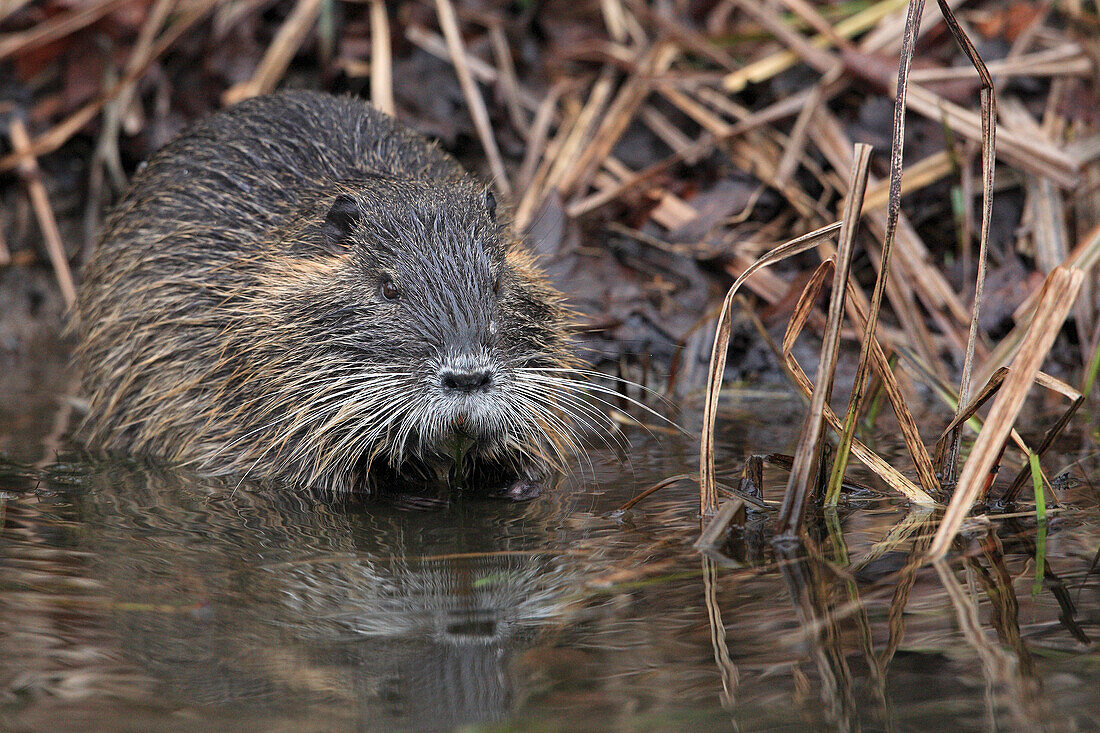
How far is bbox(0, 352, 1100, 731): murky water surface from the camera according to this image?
1684mm

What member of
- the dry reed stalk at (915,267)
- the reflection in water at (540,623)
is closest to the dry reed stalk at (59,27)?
the reflection in water at (540,623)

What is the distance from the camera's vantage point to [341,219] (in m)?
3.34

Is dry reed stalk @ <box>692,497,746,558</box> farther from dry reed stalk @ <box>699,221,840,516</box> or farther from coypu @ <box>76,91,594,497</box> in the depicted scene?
coypu @ <box>76,91,594,497</box>

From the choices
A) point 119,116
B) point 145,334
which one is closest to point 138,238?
point 145,334

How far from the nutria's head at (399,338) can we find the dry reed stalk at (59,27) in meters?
2.38

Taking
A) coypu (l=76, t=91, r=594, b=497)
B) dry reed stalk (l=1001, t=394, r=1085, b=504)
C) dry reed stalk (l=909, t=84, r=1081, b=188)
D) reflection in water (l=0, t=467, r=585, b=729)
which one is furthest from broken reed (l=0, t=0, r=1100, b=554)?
reflection in water (l=0, t=467, r=585, b=729)

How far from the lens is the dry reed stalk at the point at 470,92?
5297mm

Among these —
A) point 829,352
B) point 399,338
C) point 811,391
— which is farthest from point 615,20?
point 829,352

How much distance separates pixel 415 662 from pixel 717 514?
2.76 ft

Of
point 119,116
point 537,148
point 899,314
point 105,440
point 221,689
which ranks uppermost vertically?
point 119,116

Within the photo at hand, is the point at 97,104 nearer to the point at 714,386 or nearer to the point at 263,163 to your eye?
the point at 263,163

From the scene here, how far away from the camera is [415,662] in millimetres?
1893

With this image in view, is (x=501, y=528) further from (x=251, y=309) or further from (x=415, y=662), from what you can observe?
(x=251, y=309)

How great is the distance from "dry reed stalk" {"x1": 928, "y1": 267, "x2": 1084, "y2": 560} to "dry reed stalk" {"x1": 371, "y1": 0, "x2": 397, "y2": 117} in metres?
3.55
